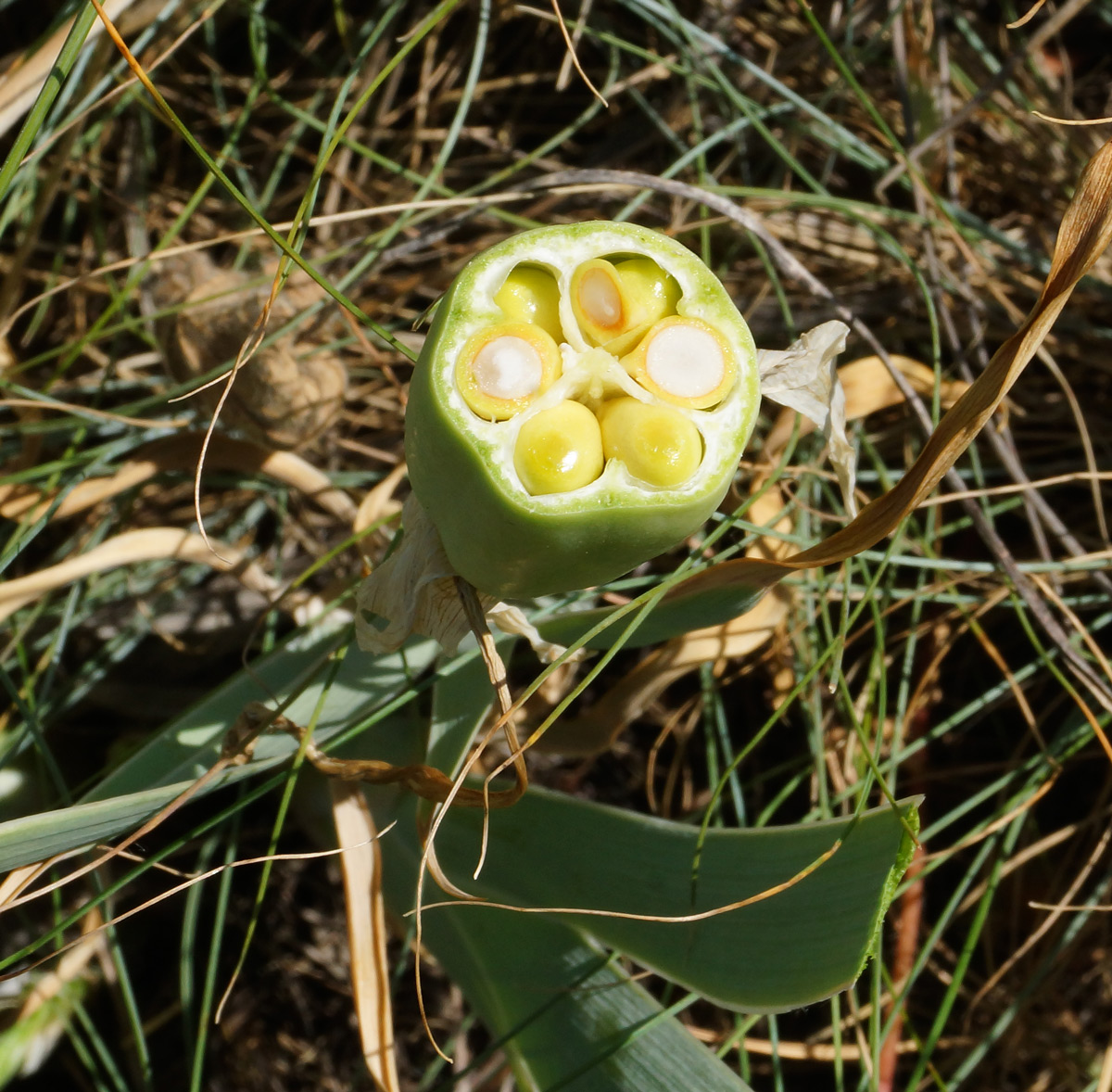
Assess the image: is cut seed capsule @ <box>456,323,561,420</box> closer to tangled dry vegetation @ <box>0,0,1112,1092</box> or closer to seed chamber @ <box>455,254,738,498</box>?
seed chamber @ <box>455,254,738,498</box>

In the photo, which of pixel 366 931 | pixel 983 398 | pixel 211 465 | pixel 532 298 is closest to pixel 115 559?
pixel 211 465

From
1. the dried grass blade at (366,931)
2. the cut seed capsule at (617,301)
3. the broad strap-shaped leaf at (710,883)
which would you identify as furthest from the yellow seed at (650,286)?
the dried grass blade at (366,931)

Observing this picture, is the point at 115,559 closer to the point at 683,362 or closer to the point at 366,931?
the point at 366,931

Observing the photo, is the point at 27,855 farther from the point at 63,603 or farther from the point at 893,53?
the point at 893,53

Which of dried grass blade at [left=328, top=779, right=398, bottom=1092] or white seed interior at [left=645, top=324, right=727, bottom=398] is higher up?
white seed interior at [left=645, top=324, right=727, bottom=398]


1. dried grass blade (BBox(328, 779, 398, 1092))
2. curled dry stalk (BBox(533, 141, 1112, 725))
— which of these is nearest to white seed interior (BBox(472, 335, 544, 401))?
curled dry stalk (BBox(533, 141, 1112, 725))

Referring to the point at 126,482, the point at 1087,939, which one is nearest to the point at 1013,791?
the point at 1087,939

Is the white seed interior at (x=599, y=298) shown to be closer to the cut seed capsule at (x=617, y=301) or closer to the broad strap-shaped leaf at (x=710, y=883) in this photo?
the cut seed capsule at (x=617, y=301)

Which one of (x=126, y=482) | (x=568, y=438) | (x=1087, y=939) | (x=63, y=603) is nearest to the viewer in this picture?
(x=568, y=438)
